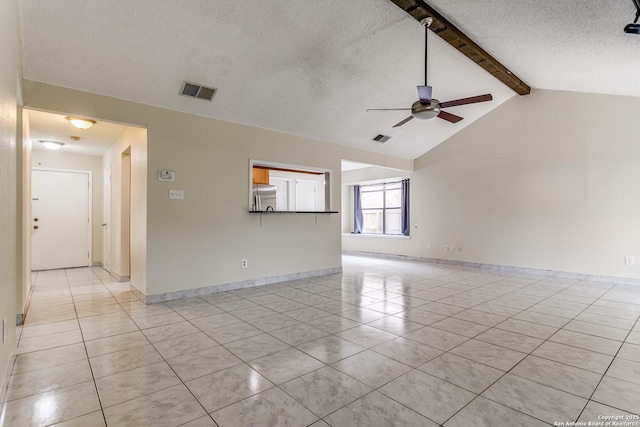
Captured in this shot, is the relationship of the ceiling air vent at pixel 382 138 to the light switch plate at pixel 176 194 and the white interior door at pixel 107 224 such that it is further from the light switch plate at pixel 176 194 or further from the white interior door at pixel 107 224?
the white interior door at pixel 107 224

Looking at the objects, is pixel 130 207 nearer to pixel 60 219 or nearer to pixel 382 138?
pixel 60 219

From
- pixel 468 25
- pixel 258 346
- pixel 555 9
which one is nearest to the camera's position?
pixel 258 346

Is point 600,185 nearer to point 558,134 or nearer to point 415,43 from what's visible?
point 558,134

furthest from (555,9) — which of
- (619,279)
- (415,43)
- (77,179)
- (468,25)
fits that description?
(77,179)

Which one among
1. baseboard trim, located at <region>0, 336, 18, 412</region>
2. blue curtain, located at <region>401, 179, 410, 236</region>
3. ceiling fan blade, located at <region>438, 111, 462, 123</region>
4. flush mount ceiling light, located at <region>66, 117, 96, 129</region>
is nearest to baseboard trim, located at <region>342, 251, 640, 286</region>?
blue curtain, located at <region>401, 179, 410, 236</region>

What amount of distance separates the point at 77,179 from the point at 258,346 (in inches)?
272

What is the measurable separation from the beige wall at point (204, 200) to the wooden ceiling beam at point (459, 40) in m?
2.69

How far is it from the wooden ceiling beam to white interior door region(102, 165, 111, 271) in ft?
21.0

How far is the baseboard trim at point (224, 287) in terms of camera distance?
409cm

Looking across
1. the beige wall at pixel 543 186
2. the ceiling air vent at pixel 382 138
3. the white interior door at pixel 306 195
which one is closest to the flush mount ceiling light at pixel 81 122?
the white interior door at pixel 306 195

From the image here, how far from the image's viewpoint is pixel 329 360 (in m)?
2.40

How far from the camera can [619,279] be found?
503cm

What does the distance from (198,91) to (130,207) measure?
8.24 ft

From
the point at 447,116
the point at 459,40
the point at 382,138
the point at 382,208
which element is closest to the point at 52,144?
the point at 382,138
